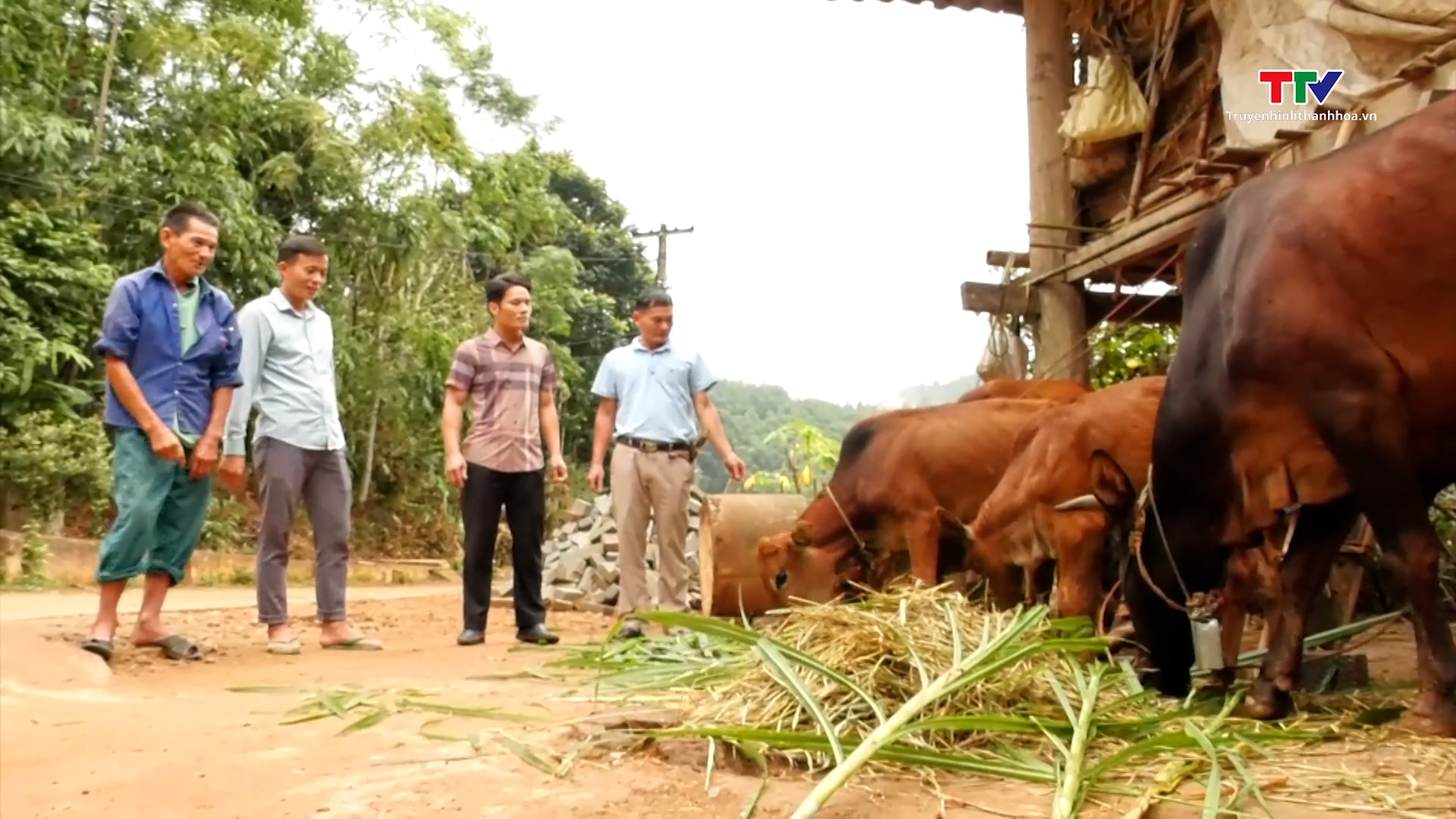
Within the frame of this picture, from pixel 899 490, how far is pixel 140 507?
3.45 metres

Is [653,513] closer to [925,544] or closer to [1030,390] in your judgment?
[925,544]

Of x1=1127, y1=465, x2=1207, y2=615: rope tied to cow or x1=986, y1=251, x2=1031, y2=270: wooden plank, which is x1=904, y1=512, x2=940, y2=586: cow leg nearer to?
x1=1127, y1=465, x2=1207, y2=615: rope tied to cow

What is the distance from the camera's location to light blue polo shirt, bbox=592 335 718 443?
234 inches

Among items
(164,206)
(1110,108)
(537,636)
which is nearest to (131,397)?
(537,636)

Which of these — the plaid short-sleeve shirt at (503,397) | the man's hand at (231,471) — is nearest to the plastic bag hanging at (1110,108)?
the plaid short-sleeve shirt at (503,397)

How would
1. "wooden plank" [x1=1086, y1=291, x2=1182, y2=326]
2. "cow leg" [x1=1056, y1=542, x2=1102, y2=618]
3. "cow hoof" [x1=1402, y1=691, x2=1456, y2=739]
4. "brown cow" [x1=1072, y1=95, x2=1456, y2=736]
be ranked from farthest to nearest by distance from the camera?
"wooden plank" [x1=1086, y1=291, x2=1182, y2=326] < "cow leg" [x1=1056, y1=542, x2=1102, y2=618] < "brown cow" [x1=1072, y1=95, x2=1456, y2=736] < "cow hoof" [x1=1402, y1=691, x2=1456, y2=739]

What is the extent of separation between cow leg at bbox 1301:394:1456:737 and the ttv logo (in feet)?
8.51

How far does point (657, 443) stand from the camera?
5.91 meters

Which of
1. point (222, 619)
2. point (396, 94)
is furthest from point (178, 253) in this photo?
point (396, 94)

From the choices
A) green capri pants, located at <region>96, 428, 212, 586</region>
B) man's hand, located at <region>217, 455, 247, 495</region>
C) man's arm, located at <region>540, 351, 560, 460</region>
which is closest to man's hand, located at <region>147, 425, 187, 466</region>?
green capri pants, located at <region>96, 428, 212, 586</region>

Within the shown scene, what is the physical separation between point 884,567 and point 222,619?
4.07m

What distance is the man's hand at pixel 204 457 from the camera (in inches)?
193

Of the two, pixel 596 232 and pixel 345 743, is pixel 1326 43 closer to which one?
pixel 345 743

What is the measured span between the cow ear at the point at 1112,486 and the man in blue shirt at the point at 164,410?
3546 millimetres
